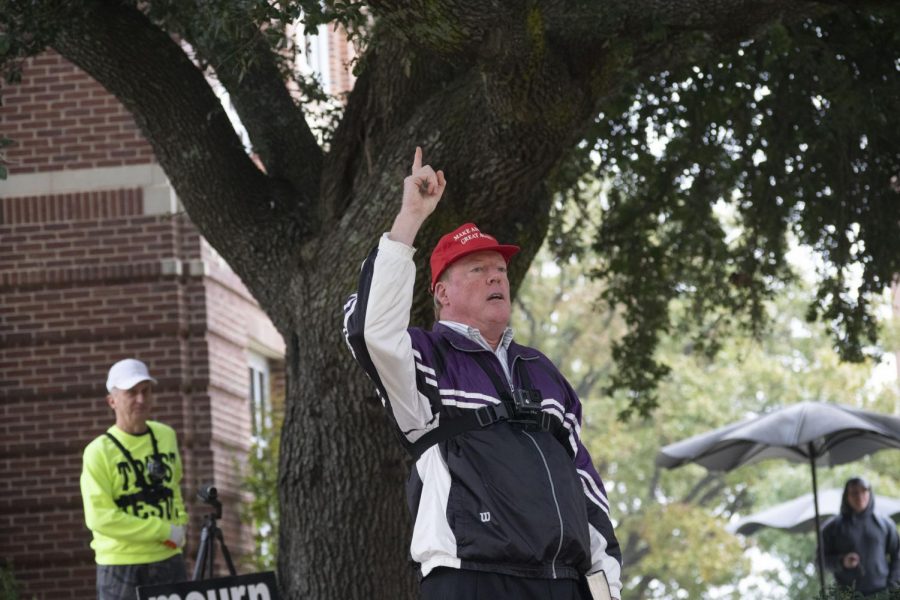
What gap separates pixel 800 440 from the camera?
13914 millimetres

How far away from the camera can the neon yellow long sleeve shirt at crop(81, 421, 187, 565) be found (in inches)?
355

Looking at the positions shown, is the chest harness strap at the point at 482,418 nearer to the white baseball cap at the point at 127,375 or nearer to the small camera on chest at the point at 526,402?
the small camera on chest at the point at 526,402

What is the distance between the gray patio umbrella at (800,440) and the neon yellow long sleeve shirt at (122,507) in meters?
6.37

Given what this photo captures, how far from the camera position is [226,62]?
28.2 ft

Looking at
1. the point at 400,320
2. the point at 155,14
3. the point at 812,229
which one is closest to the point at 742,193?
the point at 812,229

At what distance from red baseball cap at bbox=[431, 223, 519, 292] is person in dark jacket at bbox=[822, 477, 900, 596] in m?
9.17

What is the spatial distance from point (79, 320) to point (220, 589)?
645 cm

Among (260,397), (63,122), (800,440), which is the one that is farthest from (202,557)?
(260,397)

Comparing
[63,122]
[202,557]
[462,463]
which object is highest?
[63,122]

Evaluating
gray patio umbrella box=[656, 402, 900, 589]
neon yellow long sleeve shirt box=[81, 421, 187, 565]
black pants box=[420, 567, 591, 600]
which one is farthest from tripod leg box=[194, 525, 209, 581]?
gray patio umbrella box=[656, 402, 900, 589]

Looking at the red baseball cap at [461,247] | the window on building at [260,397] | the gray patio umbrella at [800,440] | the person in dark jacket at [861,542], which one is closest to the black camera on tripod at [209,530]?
the red baseball cap at [461,247]

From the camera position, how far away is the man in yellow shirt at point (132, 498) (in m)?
9.03

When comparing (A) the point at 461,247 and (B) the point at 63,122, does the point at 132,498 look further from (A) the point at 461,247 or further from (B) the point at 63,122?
(B) the point at 63,122

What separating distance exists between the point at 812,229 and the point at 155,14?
5898 mm
